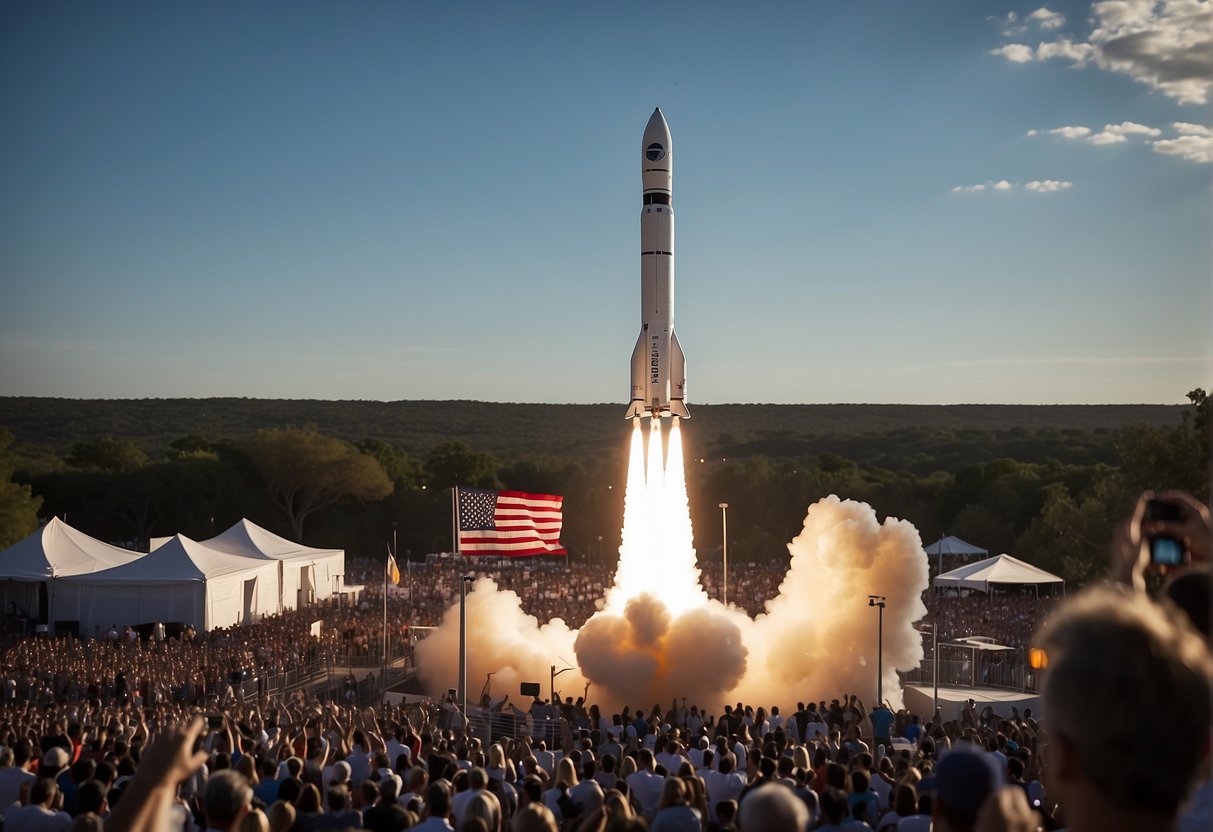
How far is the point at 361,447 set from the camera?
298 ft

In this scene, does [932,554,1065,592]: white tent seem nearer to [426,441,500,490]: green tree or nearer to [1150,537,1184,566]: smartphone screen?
[1150,537,1184,566]: smartphone screen

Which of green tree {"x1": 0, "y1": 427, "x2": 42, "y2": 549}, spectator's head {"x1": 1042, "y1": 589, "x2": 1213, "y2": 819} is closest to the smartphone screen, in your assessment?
spectator's head {"x1": 1042, "y1": 589, "x2": 1213, "y2": 819}

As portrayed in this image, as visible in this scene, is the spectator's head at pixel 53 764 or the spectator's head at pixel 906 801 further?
the spectator's head at pixel 53 764

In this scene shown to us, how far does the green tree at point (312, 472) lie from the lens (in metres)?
81.3

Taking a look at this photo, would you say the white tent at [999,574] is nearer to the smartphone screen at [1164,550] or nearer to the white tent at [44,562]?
the white tent at [44,562]

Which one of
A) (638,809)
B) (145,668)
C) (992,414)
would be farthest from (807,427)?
A: (638,809)

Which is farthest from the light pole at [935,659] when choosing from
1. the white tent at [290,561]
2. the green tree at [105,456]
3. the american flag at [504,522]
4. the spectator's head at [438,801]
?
the green tree at [105,456]

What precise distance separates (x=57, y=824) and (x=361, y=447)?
84705 mm

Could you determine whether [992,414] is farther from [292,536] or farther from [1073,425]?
[292,536]

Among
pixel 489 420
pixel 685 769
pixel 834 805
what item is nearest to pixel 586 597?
pixel 685 769

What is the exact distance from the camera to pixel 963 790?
389 cm

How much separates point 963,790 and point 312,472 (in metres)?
80.2

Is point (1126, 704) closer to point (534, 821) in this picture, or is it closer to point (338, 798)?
point (534, 821)

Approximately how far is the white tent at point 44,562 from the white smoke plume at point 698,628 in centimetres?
1340
